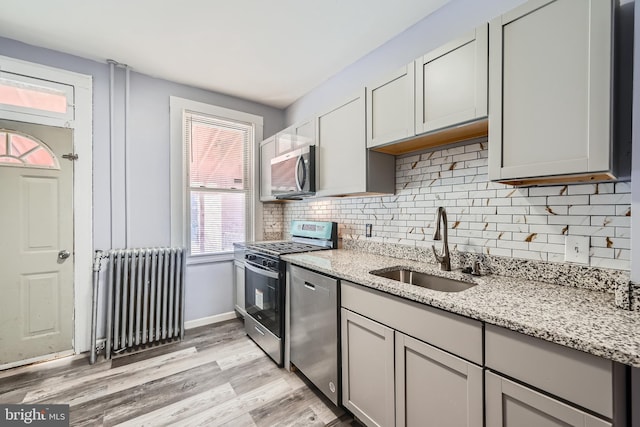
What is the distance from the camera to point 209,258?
308 centimetres

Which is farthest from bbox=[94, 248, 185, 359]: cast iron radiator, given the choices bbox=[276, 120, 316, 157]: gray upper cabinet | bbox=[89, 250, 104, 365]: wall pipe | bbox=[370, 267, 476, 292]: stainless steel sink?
bbox=[370, 267, 476, 292]: stainless steel sink

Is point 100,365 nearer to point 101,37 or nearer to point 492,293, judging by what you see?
Answer: point 101,37

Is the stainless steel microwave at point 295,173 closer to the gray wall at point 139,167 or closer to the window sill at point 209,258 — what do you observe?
the window sill at point 209,258

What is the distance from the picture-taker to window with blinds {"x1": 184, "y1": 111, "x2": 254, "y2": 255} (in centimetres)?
301

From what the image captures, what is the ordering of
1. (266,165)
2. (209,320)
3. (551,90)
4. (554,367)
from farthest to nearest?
(266,165)
(209,320)
(551,90)
(554,367)

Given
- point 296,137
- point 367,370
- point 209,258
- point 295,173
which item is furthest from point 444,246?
point 209,258

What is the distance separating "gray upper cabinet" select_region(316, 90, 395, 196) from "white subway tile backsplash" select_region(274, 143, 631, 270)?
22cm

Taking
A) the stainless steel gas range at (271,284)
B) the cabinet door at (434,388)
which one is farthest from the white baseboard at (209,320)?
the cabinet door at (434,388)

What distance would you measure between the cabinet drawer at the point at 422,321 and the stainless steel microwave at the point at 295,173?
3.74 feet

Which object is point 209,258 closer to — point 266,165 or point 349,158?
point 266,165

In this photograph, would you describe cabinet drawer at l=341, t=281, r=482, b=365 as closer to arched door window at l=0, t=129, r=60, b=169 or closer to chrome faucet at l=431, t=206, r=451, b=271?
chrome faucet at l=431, t=206, r=451, b=271

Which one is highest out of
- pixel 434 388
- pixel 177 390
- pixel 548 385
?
pixel 548 385

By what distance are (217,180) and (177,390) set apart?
6.82 feet

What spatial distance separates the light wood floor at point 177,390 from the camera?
1.67 meters
